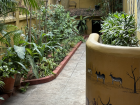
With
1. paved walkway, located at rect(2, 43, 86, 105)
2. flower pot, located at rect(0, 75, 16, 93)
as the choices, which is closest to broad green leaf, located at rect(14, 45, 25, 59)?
flower pot, located at rect(0, 75, 16, 93)

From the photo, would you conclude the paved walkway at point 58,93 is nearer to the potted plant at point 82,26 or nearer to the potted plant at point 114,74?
the potted plant at point 114,74

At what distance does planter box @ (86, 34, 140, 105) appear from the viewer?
2.38 metres

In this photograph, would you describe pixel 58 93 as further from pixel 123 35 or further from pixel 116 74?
pixel 116 74

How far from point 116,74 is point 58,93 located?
270 centimetres

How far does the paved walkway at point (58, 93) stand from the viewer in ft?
14.5

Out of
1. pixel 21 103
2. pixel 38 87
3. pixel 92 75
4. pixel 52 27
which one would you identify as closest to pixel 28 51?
pixel 38 87

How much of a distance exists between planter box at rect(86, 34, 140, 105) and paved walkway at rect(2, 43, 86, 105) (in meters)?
1.79

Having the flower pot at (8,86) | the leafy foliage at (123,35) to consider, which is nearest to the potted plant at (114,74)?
the leafy foliage at (123,35)

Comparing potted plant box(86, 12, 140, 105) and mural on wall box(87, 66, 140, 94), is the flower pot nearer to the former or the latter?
potted plant box(86, 12, 140, 105)

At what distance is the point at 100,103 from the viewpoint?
8.83 feet

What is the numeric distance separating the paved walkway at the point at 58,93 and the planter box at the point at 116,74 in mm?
1794

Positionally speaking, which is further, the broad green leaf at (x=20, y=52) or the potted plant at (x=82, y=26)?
the potted plant at (x=82, y=26)

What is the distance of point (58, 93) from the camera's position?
489 centimetres

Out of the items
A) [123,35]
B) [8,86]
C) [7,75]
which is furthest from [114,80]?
[8,86]
